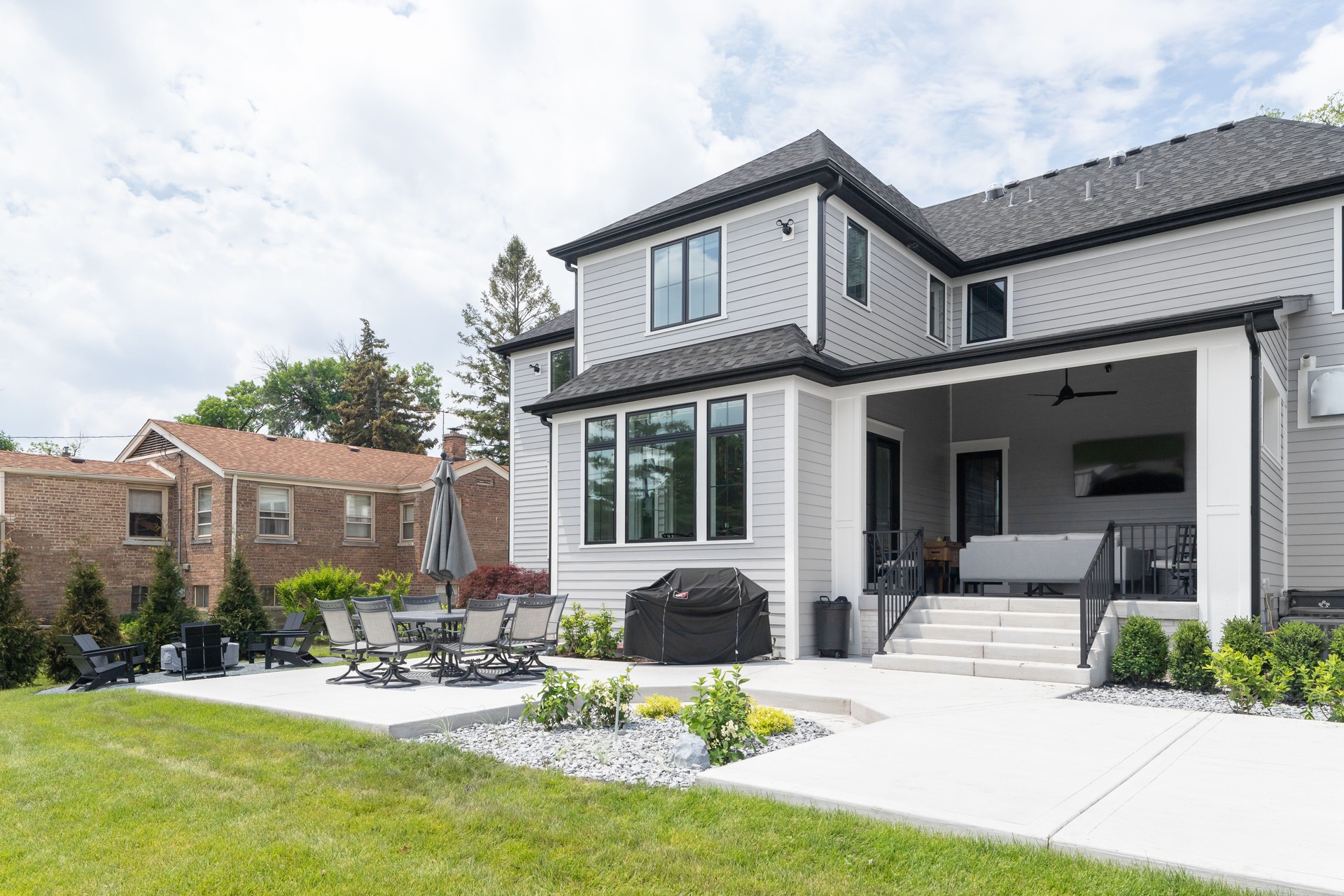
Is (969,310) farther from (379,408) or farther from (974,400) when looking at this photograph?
(379,408)

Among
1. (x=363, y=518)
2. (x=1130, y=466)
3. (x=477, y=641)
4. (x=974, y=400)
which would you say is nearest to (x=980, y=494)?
(x=974, y=400)

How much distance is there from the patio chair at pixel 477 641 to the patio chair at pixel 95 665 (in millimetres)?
3949

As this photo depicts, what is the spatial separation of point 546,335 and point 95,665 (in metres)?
9.21

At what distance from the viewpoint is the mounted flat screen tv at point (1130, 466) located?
1227 cm

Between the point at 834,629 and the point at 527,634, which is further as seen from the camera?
the point at 834,629

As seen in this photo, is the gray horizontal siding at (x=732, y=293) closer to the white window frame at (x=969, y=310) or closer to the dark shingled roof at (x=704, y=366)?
the dark shingled roof at (x=704, y=366)

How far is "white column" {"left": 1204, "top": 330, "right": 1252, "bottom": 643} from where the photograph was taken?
8219 millimetres

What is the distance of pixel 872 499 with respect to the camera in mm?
12367

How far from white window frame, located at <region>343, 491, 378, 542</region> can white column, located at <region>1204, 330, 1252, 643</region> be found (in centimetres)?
2058

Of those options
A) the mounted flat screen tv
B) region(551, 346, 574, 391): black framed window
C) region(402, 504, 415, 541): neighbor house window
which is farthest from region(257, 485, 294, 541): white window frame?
the mounted flat screen tv

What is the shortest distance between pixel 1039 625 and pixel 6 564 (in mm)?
12825

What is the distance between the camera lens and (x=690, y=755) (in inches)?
202

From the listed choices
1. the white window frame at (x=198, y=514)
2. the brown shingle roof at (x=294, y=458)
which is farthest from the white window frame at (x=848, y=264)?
the white window frame at (x=198, y=514)

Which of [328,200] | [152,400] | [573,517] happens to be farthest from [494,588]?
[152,400]
